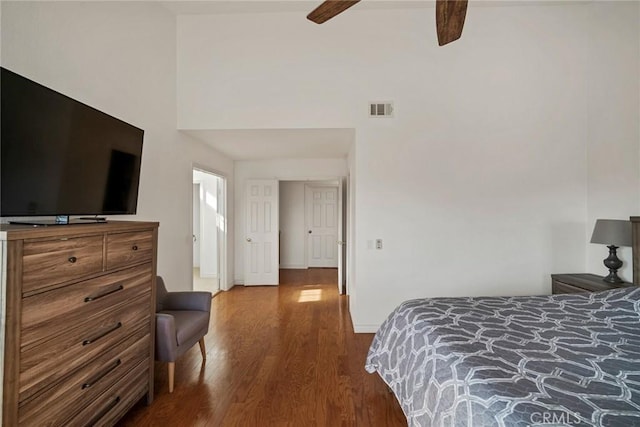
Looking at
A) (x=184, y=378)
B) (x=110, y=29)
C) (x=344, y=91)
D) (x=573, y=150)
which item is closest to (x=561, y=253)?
(x=573, y=150)

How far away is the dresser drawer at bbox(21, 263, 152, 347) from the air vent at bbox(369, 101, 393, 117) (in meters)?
2.73

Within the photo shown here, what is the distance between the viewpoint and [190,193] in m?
3.66

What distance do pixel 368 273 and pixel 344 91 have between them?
211cm

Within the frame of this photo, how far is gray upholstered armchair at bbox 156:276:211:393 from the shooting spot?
83.3 inches

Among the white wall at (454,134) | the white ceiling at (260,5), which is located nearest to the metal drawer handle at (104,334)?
the white wall at (454,134)

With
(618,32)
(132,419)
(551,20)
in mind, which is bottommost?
(132,419)

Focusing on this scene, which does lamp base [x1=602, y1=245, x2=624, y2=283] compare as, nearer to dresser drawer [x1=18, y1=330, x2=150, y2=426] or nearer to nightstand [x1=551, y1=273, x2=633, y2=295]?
nightstand [x1=551, y1=273, x2=633, y2=295]

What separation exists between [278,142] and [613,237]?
12.2 feet

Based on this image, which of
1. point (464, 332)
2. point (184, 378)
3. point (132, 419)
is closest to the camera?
point (464, 332)

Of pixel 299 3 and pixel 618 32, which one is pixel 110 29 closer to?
pixel 299 3

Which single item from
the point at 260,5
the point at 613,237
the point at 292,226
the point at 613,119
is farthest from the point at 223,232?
the point at 613,119

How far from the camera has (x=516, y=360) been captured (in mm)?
1275

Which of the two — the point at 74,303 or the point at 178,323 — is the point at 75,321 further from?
the point at 178,323

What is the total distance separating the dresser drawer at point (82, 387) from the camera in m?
1.22
